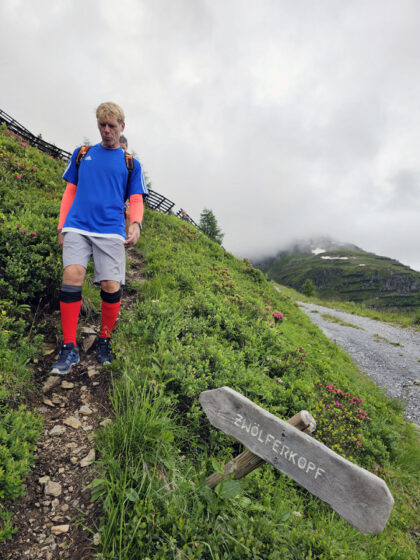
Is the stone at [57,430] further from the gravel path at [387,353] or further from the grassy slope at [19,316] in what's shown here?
the gravel path at [387,353]

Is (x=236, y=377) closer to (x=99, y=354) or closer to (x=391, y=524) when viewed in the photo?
(x=99, y=354)

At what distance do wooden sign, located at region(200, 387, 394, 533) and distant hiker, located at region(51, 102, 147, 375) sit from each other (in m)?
2.10

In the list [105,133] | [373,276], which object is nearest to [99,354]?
[105,133]

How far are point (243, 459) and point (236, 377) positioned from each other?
1.88m

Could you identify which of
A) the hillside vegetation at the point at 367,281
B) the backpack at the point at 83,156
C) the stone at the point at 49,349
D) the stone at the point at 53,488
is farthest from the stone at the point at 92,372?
the hillside vegetation at the point at 367,281

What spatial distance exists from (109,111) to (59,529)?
4.11 metres

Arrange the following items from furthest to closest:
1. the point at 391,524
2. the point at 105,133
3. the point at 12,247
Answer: the point at 12,247
the point at 391,524
the point at 105,133

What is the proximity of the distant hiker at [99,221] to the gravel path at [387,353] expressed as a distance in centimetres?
780

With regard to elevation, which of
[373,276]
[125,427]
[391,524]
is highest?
[373,276]

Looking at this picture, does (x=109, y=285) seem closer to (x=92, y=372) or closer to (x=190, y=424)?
(x=92, y=372)

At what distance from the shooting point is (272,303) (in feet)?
34.9

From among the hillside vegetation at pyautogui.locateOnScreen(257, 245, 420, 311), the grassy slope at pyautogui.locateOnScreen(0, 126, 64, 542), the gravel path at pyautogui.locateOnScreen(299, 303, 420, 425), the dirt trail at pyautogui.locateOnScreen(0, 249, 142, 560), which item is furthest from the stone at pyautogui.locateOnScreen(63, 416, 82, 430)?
the hillside vegetation at pyautogui.locateOnScreen(257, 245, 420, 311)

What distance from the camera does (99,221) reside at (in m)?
3.37

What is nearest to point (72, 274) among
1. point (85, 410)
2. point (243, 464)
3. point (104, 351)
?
point (104, 351)
